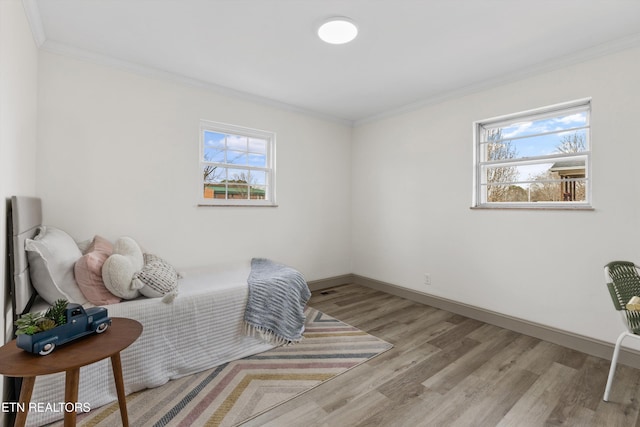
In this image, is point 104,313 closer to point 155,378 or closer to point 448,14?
point 155,378

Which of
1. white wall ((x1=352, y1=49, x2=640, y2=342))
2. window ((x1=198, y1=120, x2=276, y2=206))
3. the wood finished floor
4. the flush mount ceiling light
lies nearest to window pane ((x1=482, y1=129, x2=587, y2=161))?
white wall ((x1=352, y1=49, x2=640, y2=342))

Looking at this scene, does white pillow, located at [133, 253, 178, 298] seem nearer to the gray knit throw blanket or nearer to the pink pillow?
the pink pillow

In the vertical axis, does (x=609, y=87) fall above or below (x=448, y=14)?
below

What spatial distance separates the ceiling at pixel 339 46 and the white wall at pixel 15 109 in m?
0.26

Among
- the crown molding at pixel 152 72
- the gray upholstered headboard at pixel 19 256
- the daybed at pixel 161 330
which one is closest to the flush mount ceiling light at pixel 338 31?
the crown molding at pixel 152 72

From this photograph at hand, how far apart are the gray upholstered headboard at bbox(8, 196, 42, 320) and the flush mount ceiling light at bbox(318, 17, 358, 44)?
86.1 inches

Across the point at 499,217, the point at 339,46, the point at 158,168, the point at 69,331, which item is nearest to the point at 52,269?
the point at 69,331

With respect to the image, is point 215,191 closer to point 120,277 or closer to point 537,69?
point 120,277

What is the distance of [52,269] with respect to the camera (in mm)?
1821

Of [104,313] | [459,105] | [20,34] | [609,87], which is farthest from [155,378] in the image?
[609,87]

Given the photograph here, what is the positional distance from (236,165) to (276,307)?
70.1 inches

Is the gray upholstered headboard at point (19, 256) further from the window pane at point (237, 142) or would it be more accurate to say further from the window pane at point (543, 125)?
the window pane at point (543, 125)

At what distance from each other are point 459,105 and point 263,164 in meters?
2.36

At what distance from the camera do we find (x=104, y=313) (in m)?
1.38
